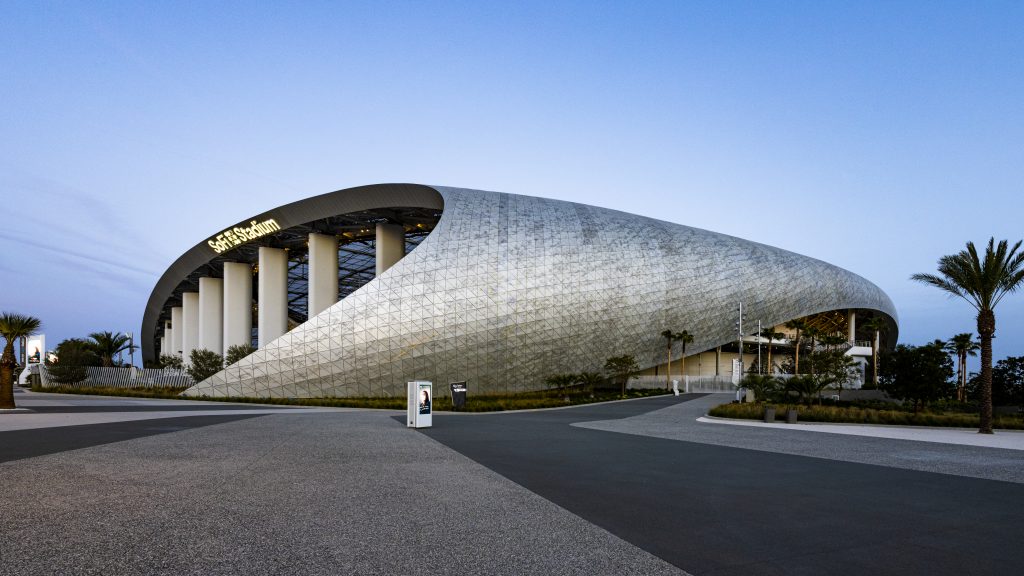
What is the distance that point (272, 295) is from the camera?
52.1 m

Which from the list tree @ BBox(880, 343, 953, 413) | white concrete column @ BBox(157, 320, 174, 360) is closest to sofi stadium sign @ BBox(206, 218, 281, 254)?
white concrete column @ BBox(157, 320, 174, 360)

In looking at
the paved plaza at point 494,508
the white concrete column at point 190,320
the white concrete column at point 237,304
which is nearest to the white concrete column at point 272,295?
the white concrete column at point 237,304

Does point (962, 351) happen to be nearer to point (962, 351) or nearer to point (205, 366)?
point (962, 351)

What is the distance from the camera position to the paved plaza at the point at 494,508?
17.2 feet

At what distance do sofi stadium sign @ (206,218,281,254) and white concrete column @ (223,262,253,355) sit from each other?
3173mm

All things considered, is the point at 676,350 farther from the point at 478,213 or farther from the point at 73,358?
the point at 73,358

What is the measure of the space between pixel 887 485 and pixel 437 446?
28.1ft

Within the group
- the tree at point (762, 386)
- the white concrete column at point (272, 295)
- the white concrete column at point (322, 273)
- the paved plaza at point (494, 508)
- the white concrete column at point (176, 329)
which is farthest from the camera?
the white concrete column at point (176, 329)

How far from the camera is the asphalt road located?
5.46 m

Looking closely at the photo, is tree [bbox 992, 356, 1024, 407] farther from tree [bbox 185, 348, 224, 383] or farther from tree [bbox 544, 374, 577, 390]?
tree [bbox 185, 348, 224, 383]

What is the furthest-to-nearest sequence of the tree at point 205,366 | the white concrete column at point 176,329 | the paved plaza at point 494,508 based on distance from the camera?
1. the white concrete column at point 176,329
2. the tree at point 205,366
3. the paved plaza at point 494,508

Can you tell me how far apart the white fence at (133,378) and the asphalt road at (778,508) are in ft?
162

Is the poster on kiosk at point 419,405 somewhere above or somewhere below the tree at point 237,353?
above

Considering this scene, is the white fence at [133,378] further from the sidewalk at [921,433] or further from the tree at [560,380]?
the sidewalk at [921,433]
